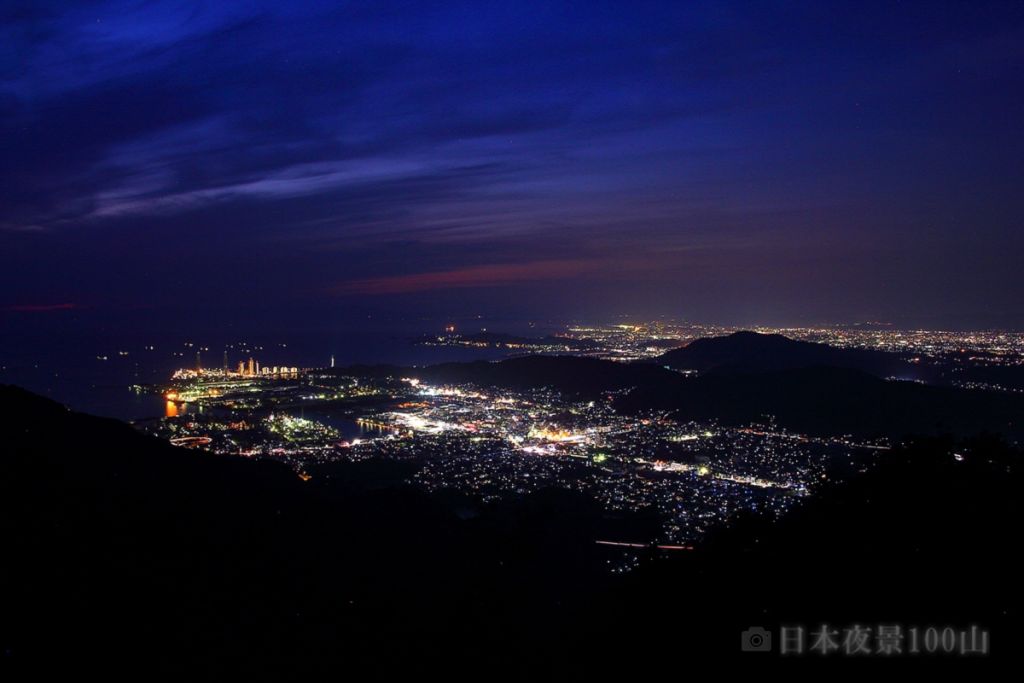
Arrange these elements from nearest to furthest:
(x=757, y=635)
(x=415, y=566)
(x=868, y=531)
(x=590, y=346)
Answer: (x=757, y=635), (x=868, y=531), (x=415, y=566), (x=590, y=346)

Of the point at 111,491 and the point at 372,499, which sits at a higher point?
the point at 111,491

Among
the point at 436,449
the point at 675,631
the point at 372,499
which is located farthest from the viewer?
the point at 436,449

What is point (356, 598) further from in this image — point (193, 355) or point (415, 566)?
point (193, 355)

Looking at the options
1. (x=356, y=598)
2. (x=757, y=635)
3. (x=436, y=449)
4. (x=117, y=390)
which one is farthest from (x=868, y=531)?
(x=117, y=390)

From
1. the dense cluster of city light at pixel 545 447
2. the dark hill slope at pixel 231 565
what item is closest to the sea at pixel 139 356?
the dense cluster of city light at pixel 545 447

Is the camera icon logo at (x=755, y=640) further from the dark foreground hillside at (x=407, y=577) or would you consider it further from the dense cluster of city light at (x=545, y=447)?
the dense cluster of city light at (x=545, y=447)

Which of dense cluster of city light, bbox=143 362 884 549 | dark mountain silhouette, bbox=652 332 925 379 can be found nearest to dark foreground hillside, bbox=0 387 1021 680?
dense cluster of city light, bbox=143 362 884 549
